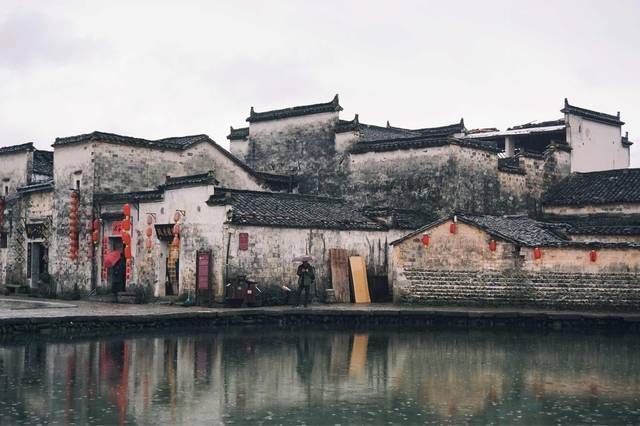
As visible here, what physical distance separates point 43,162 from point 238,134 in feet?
28.1

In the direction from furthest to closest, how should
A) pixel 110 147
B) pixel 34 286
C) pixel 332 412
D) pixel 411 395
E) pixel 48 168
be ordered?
1. pixel 48 168
2. pixel 34 286
3. pixel 110 147
4. pixel 411 395
5. pixel 332 412

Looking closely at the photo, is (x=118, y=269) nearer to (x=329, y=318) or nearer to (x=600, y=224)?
(x=329, y=318)

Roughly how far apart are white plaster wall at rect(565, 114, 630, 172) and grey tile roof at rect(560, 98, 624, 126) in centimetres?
17

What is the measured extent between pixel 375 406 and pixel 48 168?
29679 millimetres

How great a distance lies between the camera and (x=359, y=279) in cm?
3155

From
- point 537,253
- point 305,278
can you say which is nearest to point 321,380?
point 305,278

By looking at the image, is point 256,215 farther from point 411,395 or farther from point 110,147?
point 411,395

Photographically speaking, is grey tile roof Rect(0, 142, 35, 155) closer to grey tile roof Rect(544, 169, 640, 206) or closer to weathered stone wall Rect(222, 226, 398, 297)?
weathered stone wall Rect(222, 226, 398, 297)

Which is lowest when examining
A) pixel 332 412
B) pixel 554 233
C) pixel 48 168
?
pixel 332 412

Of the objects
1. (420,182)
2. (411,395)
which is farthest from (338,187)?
(411,395)

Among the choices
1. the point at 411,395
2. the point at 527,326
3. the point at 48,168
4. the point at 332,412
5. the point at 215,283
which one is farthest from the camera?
the point at 48,168

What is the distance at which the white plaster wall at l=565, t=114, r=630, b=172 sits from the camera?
1558 inches

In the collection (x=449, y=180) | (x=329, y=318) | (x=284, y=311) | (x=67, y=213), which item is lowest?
(x=329, y=318)

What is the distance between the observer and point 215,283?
28.8 metres
